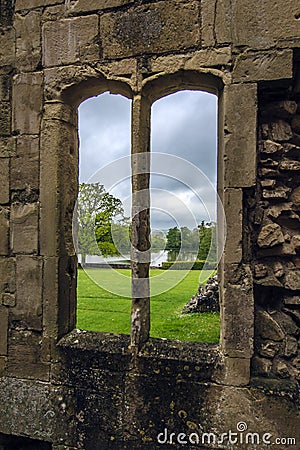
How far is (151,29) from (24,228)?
1926 millimetres

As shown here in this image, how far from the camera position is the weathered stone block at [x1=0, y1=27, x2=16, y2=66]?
116 inches

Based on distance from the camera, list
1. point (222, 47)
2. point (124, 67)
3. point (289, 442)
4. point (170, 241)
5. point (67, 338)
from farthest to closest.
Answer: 1. point (170, 241)
2. point (67, 338)
3. point (124, 67)
4. point (222, 47)
5. point (289, 442)

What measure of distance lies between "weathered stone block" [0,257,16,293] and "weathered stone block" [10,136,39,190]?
0.65 m

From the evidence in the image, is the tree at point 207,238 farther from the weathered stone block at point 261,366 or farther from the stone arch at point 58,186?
the stone arch at point 58,186

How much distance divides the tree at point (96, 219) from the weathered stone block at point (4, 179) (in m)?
0.83

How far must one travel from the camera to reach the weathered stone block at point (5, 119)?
294 centimetres

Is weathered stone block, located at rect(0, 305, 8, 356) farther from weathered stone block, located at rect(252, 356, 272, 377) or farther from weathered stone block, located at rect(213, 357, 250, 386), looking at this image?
weathered stone block, located at rect(252, 356, 272, 377)

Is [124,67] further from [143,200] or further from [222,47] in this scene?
[143,200]

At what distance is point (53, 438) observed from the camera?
2.75 m

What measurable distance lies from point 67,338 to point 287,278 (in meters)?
1.85

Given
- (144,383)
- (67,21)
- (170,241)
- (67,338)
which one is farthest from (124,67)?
(144,383)

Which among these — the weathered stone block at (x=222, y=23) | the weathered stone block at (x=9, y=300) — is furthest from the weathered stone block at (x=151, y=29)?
the weathered stone block at (x=9, y=300)

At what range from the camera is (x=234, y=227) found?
2461mm

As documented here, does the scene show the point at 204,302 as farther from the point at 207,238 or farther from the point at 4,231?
the point at 4,231
